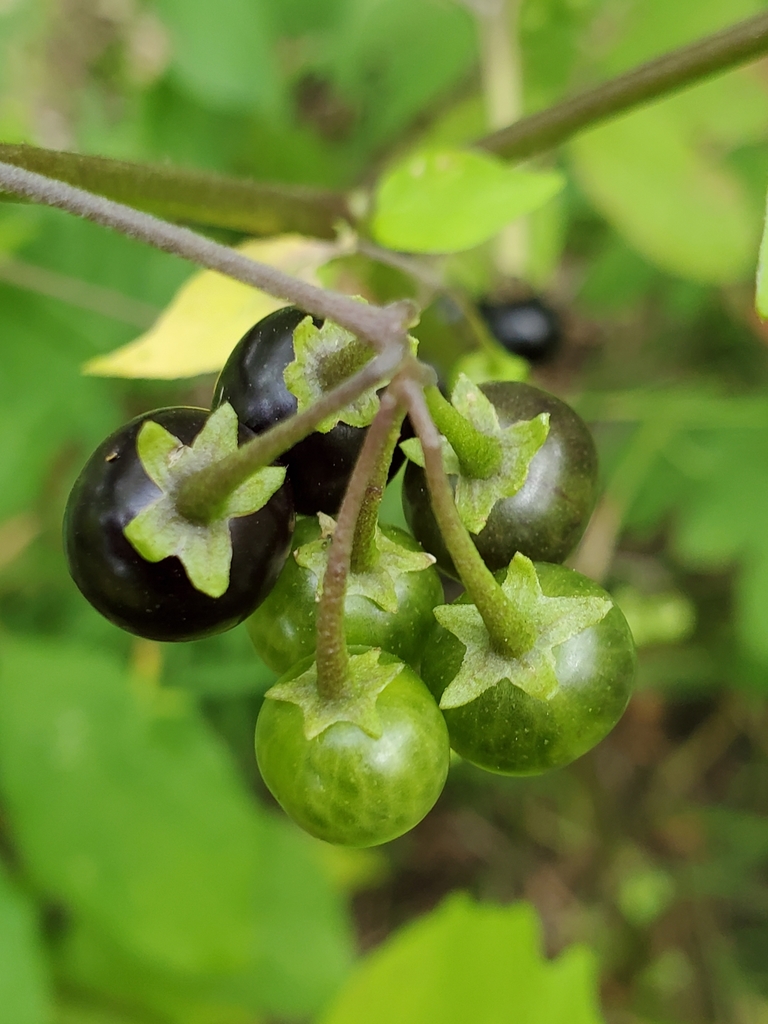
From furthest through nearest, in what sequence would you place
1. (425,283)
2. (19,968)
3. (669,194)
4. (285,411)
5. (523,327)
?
(669,194) → (19,968) → (523,327) → (425,283) → (285,411)

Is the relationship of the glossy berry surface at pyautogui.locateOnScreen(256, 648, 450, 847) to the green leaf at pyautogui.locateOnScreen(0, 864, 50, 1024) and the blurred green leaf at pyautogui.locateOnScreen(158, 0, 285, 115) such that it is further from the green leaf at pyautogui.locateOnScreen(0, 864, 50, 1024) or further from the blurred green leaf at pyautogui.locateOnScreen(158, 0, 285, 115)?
the blurred green leaf at pyautogui.locateOnScreen(158, 0, 285, 115)

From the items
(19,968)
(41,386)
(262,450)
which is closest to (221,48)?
(41,386)

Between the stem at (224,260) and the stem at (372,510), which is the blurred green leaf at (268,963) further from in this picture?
the stem at (224,260)

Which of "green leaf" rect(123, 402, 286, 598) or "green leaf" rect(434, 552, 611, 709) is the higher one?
"green leaf" rect(123, 402, 286, 598)

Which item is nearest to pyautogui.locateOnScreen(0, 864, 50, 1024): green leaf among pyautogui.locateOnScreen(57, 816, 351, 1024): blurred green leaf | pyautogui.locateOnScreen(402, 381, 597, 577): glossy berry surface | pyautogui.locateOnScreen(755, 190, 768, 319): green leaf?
pyautogui.locateOnScreen(57, 816, 351, 1024): blurred green leaf

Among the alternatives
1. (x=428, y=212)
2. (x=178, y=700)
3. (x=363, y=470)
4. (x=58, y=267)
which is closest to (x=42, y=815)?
(x=178, y=700)

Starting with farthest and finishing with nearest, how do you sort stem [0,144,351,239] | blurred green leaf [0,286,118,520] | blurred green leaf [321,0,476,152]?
blurred green leaf [321,0,476,152], blurred green leaf [0,286,118,520], stem [0,144,351,239]

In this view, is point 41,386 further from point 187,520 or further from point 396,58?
point 187,520
